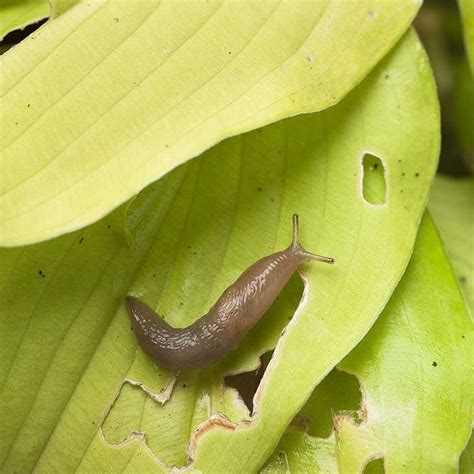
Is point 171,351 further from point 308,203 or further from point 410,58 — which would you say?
point 410,58

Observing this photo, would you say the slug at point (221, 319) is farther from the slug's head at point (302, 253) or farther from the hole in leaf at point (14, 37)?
the hole in leaf at point (14, 37)

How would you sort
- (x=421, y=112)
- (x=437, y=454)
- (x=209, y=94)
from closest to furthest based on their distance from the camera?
(x=209, y=94) < (x=437, y=454) < (x=421, y=112)

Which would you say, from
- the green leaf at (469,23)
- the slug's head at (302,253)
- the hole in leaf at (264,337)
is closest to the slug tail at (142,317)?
the hole in leaf at (264,337)

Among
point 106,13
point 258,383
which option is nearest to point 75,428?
point 258,383

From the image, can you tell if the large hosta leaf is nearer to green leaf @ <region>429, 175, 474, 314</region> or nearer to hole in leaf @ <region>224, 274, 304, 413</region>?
hole in leaf @ <region>224, 274, 304, 413</region>

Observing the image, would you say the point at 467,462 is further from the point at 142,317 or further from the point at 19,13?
the point at 19,13

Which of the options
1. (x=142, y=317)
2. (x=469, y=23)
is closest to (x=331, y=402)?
(x=142, y=317)

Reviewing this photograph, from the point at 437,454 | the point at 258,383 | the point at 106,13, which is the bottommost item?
the point at 437,454
